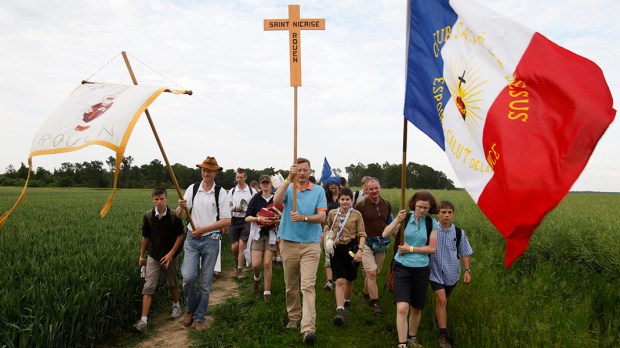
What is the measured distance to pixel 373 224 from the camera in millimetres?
6824

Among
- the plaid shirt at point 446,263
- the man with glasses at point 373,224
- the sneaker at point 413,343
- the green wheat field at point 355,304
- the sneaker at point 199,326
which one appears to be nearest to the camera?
the green wheat field at point 355,304

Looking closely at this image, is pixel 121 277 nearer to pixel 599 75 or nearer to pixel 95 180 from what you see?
pixel 599 75

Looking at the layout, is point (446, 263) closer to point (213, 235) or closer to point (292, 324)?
point (292, 324)

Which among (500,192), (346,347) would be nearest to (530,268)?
(346,347)

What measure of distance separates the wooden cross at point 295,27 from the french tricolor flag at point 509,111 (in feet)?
5.45

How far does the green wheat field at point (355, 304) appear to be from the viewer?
4.57 meters

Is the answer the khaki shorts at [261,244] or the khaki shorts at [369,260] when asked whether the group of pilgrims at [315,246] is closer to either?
the khaki shorts at [369,260]

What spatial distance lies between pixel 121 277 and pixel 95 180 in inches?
3294

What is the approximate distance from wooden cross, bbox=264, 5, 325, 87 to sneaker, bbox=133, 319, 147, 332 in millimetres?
3866

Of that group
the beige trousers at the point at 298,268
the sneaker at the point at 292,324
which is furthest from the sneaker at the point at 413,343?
the sneaker at the point at 292,324

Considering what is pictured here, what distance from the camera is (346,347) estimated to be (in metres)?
5.20

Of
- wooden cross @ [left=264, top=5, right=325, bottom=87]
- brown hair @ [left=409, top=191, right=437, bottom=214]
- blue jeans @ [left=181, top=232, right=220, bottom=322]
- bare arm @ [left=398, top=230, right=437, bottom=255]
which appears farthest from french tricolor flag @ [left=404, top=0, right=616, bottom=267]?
blue jeans @ [left=181, top=232, right=220, bottom=322]

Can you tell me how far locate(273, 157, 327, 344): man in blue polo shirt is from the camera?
5535 millimetres

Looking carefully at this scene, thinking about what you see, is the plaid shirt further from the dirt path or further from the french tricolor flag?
the dirt path
